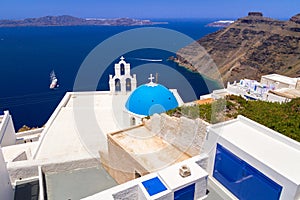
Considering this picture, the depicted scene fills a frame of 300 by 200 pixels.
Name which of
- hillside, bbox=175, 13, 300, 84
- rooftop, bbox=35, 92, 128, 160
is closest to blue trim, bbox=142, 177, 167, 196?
rooftop, bbox=35, 92, 128, 160

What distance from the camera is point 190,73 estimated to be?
8262 cm

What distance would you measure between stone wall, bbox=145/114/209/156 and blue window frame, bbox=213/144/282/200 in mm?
981

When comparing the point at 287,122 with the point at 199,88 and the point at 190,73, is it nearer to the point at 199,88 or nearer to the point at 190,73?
the point at 199,88

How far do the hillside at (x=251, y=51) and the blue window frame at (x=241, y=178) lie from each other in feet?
211

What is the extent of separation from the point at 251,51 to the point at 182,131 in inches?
3261

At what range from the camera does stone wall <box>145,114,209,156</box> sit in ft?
26.0

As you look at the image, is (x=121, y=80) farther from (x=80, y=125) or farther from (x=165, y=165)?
(x=165, y=165)

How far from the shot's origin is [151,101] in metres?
14.8

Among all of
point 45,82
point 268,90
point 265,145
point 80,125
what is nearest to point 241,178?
point 265,145

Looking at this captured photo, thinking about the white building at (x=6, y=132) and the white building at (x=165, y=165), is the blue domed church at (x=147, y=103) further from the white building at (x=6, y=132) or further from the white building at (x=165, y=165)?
the white building at (x=6, y=132)

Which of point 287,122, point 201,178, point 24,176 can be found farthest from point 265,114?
point 24,176

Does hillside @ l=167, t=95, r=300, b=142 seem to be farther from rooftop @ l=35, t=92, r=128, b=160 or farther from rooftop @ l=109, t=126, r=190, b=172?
rooftop @ l=35, t=92, r=128, b=160

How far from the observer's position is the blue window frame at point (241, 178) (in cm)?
563

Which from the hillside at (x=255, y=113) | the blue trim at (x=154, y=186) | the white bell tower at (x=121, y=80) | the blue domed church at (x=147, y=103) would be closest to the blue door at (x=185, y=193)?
the blue trim at (x=154, y=186)
